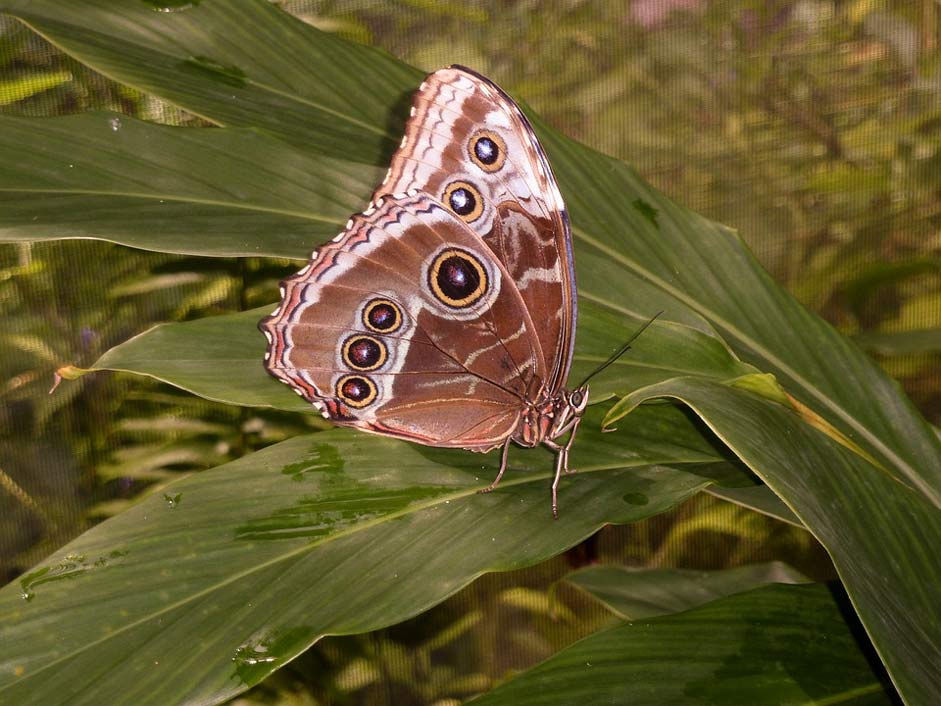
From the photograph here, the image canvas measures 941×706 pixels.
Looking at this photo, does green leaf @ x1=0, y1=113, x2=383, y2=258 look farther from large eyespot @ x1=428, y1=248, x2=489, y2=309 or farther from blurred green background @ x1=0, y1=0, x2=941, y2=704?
blurred green background @ x1=0, y1=0, x2=941, y2=704

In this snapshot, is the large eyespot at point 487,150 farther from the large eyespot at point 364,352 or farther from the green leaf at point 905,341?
the green leaf at point 905,341

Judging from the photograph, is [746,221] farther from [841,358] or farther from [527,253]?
[527,253]

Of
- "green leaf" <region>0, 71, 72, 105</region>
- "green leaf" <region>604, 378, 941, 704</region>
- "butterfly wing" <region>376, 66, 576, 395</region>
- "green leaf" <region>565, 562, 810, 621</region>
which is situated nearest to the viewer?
"green leaf" <region>604, 378, 941, 704</region>

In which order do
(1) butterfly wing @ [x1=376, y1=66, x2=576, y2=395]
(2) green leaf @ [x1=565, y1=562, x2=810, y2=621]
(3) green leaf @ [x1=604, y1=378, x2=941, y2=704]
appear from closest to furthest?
(3) green leaf @ [x1=604, y1=378, x2=941, y2=704], (1) butterfly wing @ [x1=376, y1=66, x2=576, y2=395], (2) green leaf @ [x1=565, y1=562, x2=810, y2=621]

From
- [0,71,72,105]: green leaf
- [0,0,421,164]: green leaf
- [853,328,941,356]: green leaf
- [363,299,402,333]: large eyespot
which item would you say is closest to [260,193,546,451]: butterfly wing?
[363,299,402,333]: large eyespot

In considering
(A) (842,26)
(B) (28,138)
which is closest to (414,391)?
(B) (28,138)

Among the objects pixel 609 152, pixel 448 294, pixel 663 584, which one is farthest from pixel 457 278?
pixel 609 152

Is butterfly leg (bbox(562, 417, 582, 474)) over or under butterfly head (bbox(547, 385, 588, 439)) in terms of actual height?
under

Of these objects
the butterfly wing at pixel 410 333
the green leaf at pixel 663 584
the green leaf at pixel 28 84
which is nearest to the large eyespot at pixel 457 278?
the butterfly wing at pixel 410 333
